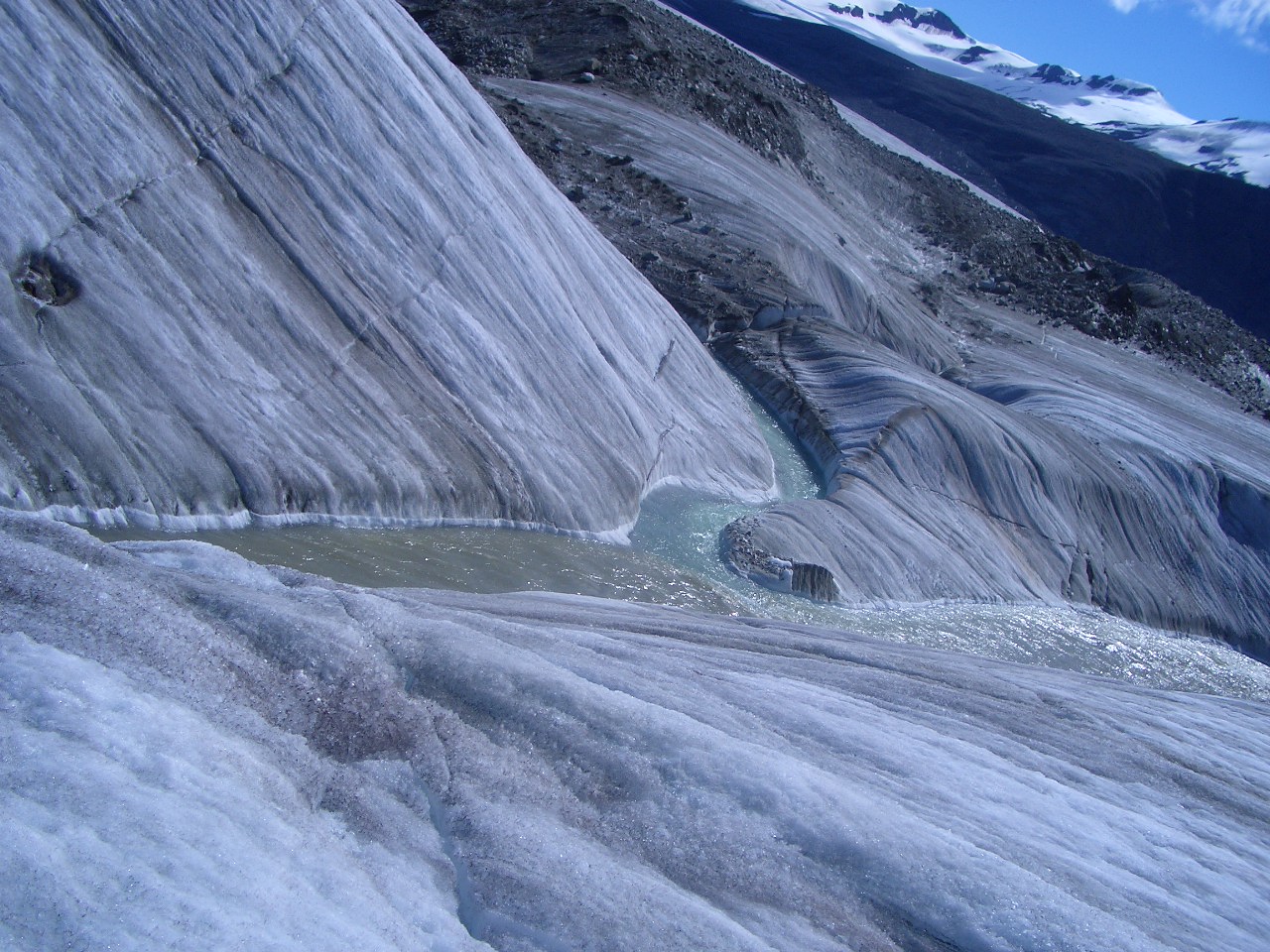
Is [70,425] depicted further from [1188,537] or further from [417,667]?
Result: [1188,537]

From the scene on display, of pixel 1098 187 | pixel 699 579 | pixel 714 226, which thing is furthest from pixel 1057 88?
pixel 699 579

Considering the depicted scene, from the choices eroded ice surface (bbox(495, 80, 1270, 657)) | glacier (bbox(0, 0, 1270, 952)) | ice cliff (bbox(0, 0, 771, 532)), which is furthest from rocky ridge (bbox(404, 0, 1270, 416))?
ice cliff (bbox(0, 0, 771, 532))

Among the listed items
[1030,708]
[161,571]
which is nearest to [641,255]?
[1030,708]

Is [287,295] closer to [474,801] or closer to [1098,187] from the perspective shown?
[474,801]

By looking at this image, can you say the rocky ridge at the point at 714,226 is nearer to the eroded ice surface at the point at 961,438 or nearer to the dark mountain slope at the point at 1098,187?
the eroded ice surface at the point at 961,438

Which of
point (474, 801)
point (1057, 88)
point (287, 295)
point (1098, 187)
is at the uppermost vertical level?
point (1057, 88)

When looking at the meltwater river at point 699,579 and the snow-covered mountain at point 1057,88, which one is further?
the snow-covered mountain at point 1057,88

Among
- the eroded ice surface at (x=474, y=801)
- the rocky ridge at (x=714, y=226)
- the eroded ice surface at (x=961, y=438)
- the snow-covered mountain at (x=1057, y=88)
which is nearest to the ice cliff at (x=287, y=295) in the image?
the eroded ice surface at (x=474, y=801)
